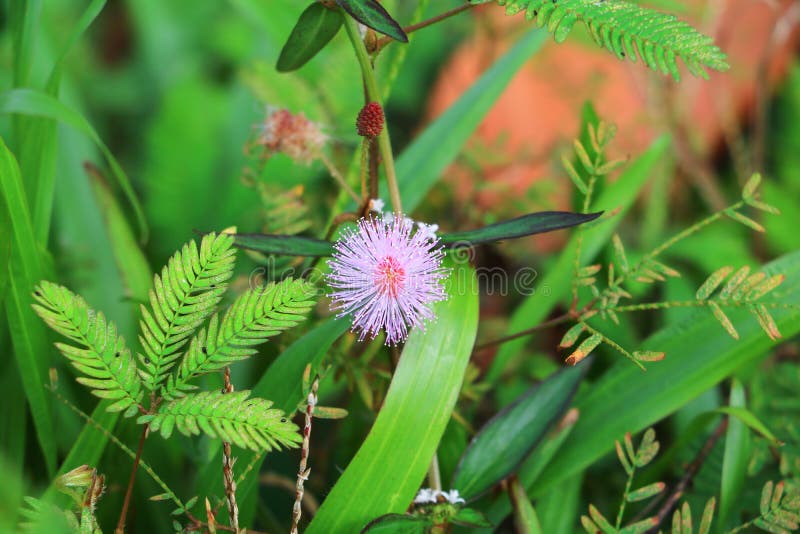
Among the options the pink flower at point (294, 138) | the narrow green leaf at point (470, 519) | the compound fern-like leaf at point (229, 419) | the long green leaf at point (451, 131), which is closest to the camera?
the compound fern-like leaf at point (229, 419)

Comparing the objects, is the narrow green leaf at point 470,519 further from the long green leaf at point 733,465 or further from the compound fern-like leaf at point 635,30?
the compound fern-like leaf at point 635,30

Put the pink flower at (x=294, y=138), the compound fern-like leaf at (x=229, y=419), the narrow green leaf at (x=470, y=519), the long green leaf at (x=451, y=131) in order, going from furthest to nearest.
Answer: the long green leaf at (x=451, y=131) < the pink flower at (x=294, y=138) < the narrow green leaf at (x=470, y=519) < the compound fern-like leaf at (x=229, y=419)

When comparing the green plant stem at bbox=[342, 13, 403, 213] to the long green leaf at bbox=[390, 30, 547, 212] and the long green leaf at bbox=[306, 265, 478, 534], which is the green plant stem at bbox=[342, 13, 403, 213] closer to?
the long green leaf at bbox=[306, 265, 478, 534]

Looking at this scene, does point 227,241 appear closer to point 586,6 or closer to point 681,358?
point 586,6

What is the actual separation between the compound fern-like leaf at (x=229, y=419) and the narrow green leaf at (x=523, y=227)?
0.66ft

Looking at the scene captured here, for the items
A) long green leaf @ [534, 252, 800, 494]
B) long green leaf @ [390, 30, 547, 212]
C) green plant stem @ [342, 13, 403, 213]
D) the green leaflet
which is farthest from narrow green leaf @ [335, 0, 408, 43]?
long green leaf @ [534, 252, 800, 494]

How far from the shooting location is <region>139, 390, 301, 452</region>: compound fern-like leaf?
497 mm

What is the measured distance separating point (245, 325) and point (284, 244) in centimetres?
8

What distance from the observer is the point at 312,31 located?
573 mm

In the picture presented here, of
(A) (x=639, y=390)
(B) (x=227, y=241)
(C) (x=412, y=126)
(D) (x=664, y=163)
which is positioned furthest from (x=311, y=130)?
(C) (x=412, y=126)

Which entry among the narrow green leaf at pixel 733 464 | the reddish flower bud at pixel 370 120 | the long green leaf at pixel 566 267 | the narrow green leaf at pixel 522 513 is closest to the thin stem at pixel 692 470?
the narrow green leaf at pixel 733 464

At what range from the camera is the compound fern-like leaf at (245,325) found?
0.54 meters

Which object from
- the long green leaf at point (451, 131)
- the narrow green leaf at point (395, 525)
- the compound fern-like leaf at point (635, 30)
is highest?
the long green leaf at point (451, 131)

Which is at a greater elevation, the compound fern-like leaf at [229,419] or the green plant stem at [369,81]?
the green plant stem at [369,81]
